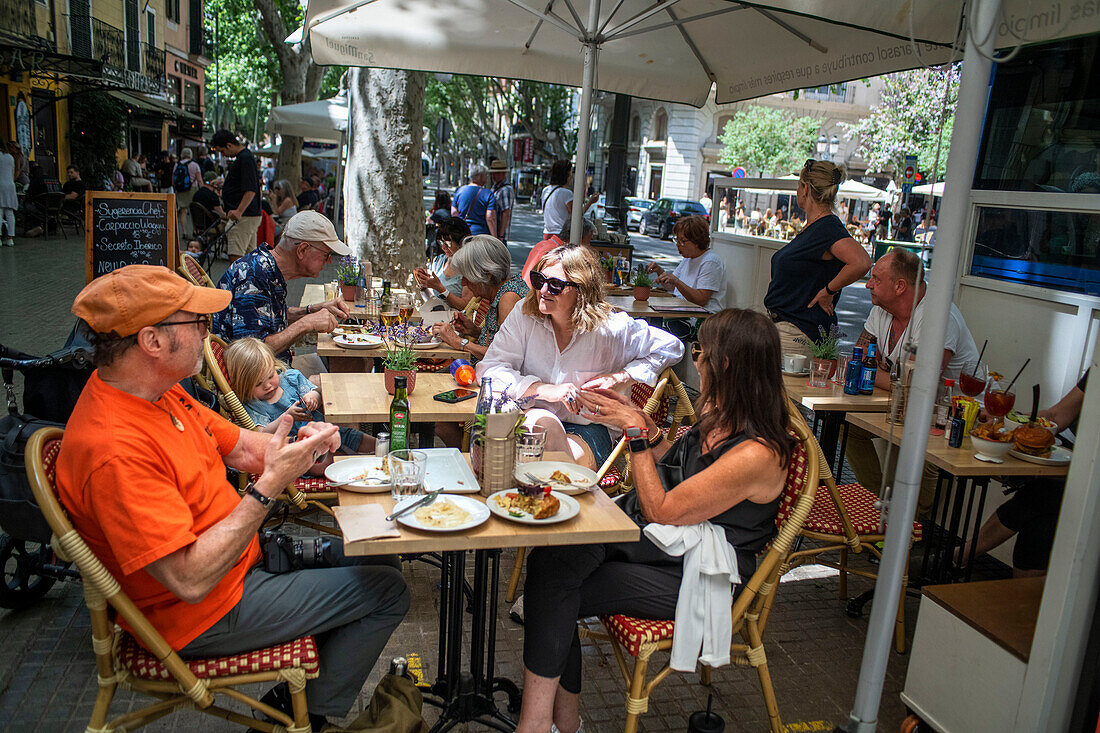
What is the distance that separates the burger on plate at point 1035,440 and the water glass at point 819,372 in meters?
1.09

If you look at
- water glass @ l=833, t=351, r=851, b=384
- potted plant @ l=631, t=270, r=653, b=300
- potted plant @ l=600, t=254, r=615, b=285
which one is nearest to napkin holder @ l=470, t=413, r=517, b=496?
water glass @ l=833, t=351, r=851, b=384

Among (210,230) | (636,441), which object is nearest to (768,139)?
(210,230)

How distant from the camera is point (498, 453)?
8.03 feet

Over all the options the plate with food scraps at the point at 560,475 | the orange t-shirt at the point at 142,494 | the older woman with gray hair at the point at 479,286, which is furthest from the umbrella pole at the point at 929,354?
the older woman with gray hair at the point at 479,286

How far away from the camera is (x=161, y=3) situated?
33.4 metres

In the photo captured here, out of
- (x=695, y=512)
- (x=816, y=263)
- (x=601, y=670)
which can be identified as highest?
(x=816, y=263)

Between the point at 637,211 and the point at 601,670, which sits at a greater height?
the point at 637,211

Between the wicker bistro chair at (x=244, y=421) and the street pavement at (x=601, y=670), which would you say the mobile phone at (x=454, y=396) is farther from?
the street pavement at (x=601, y=670)

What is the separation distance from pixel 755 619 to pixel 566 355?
158 centimetres

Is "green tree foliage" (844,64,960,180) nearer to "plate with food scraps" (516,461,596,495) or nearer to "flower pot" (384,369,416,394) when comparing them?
"flower pot" (384,369,416,394)

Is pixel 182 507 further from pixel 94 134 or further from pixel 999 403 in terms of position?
pixel 94 134

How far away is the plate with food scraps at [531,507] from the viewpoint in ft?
7.48

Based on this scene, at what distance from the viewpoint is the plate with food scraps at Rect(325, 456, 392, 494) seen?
2.43 m

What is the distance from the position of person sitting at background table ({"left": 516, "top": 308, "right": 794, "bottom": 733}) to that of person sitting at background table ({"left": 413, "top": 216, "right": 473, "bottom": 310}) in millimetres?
2794
